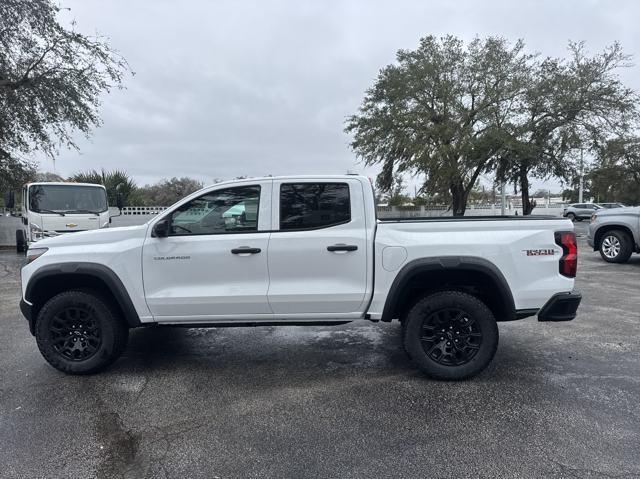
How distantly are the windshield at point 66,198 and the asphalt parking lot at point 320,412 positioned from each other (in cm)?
734

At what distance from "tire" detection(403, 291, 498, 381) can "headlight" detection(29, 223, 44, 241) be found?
34.9 feet

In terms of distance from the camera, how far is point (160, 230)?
404 cm

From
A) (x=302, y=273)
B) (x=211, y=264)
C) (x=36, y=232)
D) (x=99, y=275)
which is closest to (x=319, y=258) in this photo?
(x=302, y=273)

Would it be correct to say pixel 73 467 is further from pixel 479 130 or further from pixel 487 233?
pixel 479 130

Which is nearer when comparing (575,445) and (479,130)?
(575,445)

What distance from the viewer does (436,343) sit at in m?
3.98

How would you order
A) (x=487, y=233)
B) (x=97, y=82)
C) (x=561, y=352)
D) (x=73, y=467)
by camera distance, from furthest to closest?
(x=97, y=82)
(x=561, y=352)
(x=487, y=233)
(x=73, y=467)

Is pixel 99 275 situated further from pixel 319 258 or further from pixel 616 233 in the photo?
pixel 616 233

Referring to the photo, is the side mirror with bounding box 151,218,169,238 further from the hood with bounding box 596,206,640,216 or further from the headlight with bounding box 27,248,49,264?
the hood with bounding box 596,206,640,216

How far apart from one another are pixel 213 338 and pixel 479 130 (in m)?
21.0

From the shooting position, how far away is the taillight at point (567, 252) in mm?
3852

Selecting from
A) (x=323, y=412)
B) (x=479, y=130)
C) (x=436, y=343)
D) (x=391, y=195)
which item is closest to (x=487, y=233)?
(x=436, y=343)

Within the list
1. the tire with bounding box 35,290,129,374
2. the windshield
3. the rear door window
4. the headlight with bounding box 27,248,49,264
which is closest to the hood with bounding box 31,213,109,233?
the windshield

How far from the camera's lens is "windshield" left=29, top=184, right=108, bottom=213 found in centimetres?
1152
